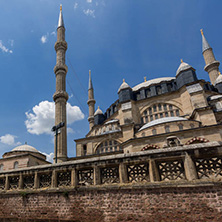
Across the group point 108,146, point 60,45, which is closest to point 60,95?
point 60,45

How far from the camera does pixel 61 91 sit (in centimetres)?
2448

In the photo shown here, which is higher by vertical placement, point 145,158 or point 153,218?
point 145,158

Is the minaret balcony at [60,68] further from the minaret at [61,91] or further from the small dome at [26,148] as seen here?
the small dome at [26,148]

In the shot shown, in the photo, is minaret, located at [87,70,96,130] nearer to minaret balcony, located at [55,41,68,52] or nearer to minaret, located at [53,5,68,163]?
minaret, located at [53,5,68,163]

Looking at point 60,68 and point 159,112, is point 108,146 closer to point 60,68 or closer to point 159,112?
point 159,112

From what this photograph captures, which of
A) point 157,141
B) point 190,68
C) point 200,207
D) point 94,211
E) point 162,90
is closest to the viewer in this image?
point 200,207

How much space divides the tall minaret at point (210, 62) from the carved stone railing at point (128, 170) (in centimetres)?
3206

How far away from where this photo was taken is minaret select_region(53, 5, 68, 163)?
71.5ft

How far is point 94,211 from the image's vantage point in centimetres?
555

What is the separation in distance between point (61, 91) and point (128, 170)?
20.4 meters

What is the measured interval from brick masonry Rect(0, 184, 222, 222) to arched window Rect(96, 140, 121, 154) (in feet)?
57.5

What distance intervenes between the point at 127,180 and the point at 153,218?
50.9 inches

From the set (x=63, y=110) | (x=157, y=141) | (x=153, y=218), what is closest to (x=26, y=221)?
(x=153, y=218)

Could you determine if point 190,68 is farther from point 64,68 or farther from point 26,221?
point 26,221
